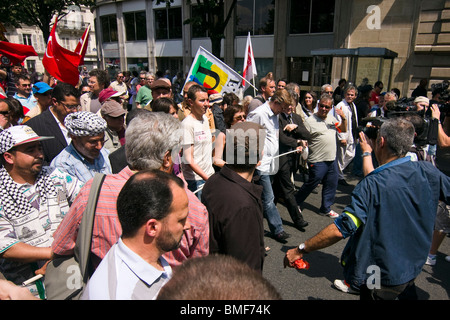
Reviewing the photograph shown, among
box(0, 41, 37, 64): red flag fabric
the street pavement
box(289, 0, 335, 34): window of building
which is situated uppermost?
box(289, 0, 335, 34): window of building

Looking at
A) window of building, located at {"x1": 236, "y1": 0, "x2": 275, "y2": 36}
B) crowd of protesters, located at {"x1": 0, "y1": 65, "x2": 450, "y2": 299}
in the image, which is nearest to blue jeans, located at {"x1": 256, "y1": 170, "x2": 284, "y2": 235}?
crowd of protesters, located at {"x1": 0, "y1": 65, "x2": 450, "y2": 299}

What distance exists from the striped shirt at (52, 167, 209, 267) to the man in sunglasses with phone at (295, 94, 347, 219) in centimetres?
342

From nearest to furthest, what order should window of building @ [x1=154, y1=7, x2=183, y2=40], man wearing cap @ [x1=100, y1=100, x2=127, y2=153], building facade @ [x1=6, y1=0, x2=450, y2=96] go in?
man wearing cap @ [x1=100, y1=100, x2=127, y2=153], building facade @ [x1=6, y1=0, x2=450, y2=96], window of building @ [x1=154, y1=7, x2=183, y2=40]

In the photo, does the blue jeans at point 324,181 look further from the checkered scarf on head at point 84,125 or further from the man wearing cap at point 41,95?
the man wearing cap at point 41,95

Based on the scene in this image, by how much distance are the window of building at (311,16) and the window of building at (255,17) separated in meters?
1.48

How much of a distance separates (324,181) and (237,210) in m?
3.50

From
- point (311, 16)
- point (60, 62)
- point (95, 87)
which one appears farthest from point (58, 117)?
point (311, 16)

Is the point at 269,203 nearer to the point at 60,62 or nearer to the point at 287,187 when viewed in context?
the point at 287,187

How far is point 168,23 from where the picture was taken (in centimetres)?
2395

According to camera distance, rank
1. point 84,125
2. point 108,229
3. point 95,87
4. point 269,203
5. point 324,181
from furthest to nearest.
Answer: point 95,87
point 324,181
point 269,203
point 84,125
point 108,229

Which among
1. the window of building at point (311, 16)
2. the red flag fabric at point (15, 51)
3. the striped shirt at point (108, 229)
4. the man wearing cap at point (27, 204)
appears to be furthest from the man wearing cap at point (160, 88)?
the window of building at point (311, 16)

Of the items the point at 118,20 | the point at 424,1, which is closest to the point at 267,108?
the point at 424,1

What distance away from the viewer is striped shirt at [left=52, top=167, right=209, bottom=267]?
1660 mm

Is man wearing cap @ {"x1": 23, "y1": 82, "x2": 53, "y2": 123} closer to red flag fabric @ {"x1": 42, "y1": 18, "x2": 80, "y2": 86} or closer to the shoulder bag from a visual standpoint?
red flag fabric @ {"x1": 42, "y1": 18, "x2": 80, "y2": 86}
